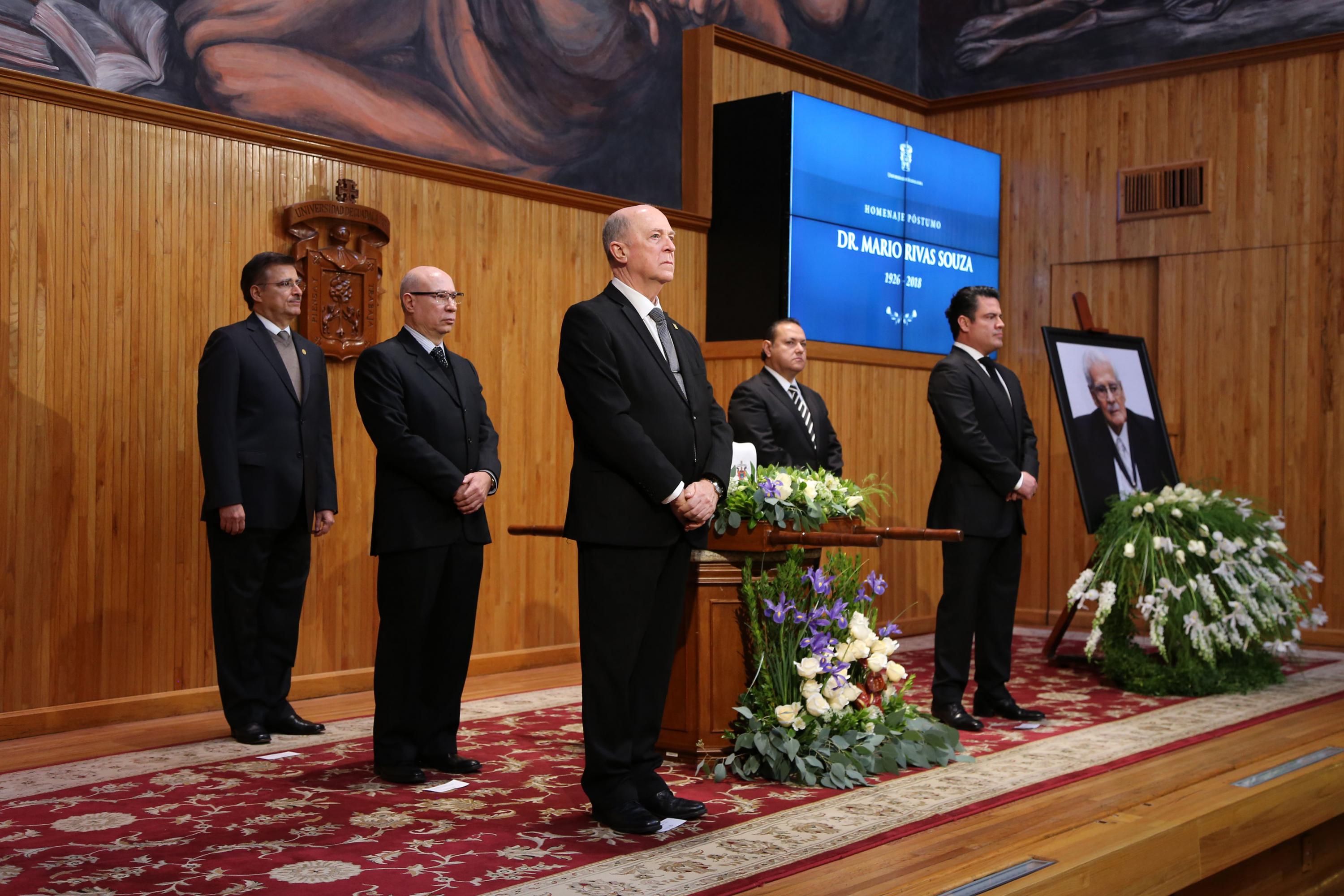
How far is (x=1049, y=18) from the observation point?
855 cm

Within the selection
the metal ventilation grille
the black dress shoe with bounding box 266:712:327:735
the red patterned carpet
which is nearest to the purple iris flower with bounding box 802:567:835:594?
the red patterned carpet

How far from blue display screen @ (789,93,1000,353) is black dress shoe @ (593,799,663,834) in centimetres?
435

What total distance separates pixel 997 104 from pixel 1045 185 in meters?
0.67

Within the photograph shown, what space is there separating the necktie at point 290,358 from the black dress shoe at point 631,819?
7.11 ft

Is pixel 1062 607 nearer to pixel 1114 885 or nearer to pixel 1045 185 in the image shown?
pixel 1045 185

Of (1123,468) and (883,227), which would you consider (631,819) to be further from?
(883,227)

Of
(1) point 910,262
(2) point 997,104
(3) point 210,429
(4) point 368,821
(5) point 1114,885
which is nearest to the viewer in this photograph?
(5) point 1114,885

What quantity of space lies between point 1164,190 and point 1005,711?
4.29 meters

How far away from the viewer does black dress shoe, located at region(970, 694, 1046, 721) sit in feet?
16.5

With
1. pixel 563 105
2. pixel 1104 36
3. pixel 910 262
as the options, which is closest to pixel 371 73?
pixel 563 105

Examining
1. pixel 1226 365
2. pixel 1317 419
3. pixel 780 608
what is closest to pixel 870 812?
pixel 780 608

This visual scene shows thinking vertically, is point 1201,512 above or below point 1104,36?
below

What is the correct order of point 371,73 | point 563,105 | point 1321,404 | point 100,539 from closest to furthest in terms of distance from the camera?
1. point 100,539
2. point 371,73
3. point 563,105
4. point 1321,404

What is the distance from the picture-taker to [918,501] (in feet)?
26.7
